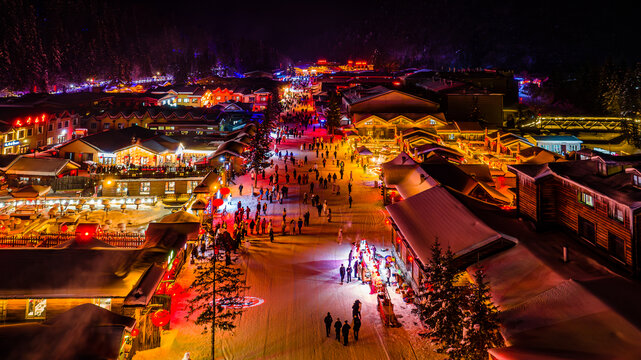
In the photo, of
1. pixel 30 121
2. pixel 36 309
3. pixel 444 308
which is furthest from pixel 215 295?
pixel 30 121

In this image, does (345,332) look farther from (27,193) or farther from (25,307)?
(27,193)

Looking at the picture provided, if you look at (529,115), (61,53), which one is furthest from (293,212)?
(61,53)

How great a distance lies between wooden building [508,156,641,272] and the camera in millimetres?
8203

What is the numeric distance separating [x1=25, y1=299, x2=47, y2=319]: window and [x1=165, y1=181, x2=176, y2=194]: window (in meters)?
12.6

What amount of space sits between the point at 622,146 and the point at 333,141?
2626 centimetres

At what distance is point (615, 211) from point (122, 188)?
67.2ft

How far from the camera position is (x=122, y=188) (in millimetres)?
21125

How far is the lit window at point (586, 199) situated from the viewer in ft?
31.1

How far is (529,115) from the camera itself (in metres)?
42.6

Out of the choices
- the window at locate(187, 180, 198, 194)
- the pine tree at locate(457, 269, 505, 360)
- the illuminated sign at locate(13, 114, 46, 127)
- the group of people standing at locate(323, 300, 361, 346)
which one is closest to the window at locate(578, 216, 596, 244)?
the pine tree at locate(457, 269, 505, 360)

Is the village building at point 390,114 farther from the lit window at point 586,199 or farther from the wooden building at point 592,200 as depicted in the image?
the lit window at point 586,199

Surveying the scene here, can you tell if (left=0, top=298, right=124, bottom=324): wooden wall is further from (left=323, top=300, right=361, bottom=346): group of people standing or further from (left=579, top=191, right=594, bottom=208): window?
(left=579, top=191, right=594, bottom=208): window

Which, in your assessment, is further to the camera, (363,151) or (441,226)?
(363,151)

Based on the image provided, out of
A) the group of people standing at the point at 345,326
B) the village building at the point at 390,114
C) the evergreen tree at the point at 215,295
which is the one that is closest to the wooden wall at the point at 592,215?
the group of people standing at the point at 345,326
